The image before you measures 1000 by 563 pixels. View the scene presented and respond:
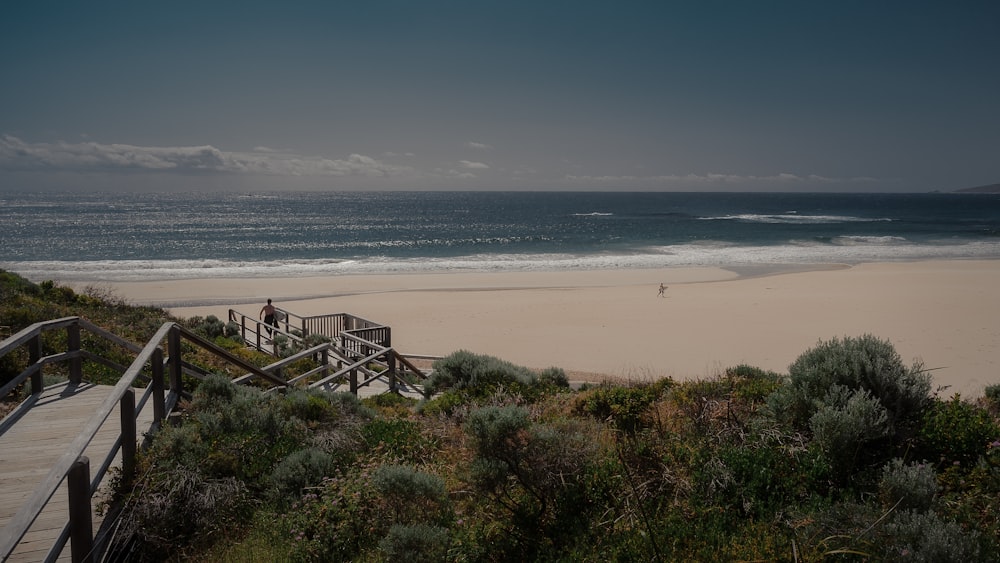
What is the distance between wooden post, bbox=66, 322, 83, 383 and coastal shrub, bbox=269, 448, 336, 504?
11.6ft

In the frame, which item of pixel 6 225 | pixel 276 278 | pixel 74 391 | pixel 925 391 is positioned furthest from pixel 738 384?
pixel 6 225

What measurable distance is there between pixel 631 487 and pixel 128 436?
417 cm

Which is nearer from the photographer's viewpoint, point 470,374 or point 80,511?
→ point 80,511

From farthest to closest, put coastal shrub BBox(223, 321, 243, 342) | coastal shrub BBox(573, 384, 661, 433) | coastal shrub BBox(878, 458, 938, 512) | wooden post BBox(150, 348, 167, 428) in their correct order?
coastal shrub BBox(223, 321, 243, 342), coastal shrub BBox(573, 384, 661, 433), wooden post BBox(150, 348, 167, 428), coastal shrub BBox(878, 458, 938, 512)

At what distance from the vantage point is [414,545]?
414 cm

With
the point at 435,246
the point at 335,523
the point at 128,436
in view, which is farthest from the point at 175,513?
the point at 435,246

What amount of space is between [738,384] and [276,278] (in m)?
34.2

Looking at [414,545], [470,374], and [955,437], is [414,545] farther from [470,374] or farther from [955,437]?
[470,374]

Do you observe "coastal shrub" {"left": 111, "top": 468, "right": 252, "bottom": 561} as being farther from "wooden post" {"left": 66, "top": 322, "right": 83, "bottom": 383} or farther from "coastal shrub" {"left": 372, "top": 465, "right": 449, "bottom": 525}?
"wooden post" {"left": 66, "top": 322, "right": 83, "bottom": 383}

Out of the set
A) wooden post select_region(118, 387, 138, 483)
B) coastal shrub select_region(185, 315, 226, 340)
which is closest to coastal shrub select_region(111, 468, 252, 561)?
wooden post select_region(118, 387, 138, 483)

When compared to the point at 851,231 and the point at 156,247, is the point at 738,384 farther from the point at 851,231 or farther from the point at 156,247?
the point at 851,231

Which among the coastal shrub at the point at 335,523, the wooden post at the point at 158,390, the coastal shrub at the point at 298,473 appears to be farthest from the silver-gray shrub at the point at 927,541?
the wooden post at the point at 158,390

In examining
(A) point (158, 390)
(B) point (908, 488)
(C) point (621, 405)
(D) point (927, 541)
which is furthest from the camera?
(C) point (621, 405)

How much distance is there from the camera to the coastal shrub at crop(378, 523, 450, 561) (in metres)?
4.08
